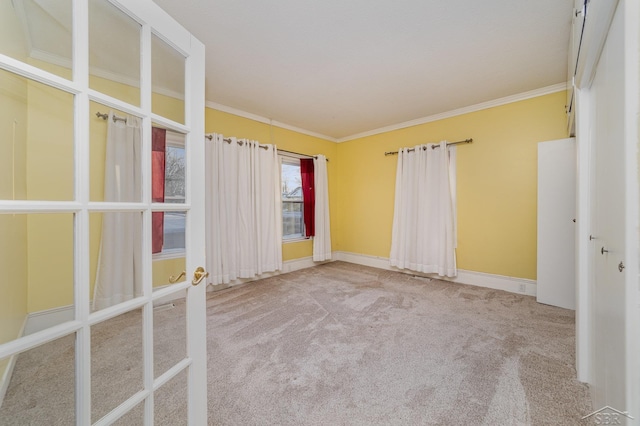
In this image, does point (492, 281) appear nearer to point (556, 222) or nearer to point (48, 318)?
point (556, 222)

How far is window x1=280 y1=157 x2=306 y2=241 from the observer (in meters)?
4.28

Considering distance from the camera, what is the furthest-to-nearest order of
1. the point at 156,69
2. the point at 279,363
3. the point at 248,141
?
1. the point at 248,141
2. the point at 279,363
3. the point at 156,69

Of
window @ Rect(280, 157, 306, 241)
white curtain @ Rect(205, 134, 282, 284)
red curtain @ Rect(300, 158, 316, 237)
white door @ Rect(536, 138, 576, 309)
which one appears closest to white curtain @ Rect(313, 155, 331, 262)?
red curtain @ Rect(300, 158, 316, 237)

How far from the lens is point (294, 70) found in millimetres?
2525

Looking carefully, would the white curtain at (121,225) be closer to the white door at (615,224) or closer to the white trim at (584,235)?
the white door at (615,224)

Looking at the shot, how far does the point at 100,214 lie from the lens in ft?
2.60

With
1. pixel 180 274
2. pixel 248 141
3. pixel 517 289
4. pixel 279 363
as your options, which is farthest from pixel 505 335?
pixel 248 141

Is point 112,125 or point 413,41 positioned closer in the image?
point 112,125

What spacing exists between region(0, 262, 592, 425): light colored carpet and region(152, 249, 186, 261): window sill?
211mm

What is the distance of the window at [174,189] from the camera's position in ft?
3.40

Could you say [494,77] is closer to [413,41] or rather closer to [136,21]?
[413,41]

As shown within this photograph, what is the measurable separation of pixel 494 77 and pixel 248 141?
307 centimetres

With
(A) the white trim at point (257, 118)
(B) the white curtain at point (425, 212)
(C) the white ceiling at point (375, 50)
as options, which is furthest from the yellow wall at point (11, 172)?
(B) the white curtain at point (425, 212)

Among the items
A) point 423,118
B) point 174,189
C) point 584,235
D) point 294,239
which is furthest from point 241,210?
point 584,235
